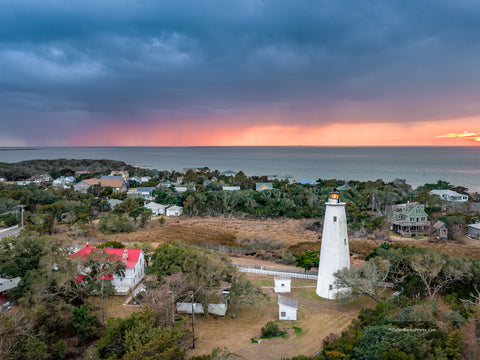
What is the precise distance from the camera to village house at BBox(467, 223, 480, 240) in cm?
3412

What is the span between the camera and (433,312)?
11.4 m

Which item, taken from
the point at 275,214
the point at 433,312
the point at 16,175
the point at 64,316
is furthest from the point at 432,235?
the point at 16,175

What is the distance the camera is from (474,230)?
3462 centimetres

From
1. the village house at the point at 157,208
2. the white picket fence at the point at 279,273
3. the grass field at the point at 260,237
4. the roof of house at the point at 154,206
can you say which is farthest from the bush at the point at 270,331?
the roof of house at the point at 154,206

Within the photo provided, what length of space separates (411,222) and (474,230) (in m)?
6.20

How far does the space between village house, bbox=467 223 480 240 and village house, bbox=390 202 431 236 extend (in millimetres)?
3866

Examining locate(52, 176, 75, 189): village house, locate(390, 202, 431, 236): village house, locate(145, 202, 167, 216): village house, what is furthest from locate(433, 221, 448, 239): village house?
locate(52, 176, 75, 189): village house

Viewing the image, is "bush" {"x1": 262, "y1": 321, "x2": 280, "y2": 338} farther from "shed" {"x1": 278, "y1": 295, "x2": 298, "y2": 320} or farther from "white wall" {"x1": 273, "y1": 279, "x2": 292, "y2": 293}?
"white wall" {"x1": 273, "y1": 279, "x2": 292, "y2": 293}

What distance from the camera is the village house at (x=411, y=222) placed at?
119 ft

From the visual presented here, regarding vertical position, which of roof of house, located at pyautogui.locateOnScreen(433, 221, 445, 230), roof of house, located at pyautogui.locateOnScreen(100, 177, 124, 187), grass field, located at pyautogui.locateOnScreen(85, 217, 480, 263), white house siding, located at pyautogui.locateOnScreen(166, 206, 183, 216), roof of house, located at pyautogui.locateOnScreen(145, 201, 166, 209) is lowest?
grass field, located at pyautogui.locateOnScreen(85, 217, 480, 263)

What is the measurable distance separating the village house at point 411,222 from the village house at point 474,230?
12.7 ft

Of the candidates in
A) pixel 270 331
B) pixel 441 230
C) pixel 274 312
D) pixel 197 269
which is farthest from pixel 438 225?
pixel 197 269

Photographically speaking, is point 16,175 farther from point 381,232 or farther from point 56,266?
point 381,232

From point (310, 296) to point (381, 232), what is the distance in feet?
67.1
